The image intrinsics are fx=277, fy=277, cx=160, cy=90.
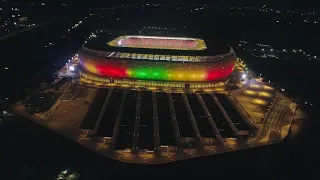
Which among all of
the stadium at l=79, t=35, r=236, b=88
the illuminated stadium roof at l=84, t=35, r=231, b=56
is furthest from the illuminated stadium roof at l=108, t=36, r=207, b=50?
the stadium at l=79, t=35, r=236, b=88

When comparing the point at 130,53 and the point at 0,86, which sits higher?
the point at 130,53

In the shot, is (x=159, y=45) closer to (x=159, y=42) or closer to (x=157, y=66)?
(x=159, y=42)

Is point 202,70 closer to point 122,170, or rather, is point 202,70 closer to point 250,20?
point 122,170

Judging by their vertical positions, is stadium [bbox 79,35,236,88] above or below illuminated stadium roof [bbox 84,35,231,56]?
below

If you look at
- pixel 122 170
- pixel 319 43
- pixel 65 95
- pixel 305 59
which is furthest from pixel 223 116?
pixel 319 43

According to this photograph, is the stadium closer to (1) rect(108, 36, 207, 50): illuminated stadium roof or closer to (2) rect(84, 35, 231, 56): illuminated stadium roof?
(2) rect(84, 35, 231, 56): illuminated stadium roof

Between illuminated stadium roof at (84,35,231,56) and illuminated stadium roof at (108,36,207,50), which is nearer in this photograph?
illuminated stadium roof at (84,35,231,56)

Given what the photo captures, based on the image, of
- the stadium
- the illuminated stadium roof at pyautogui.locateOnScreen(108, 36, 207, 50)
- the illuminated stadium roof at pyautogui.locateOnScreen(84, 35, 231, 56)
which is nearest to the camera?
the stadium

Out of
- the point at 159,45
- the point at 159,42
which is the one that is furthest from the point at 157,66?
the point at 159,42
